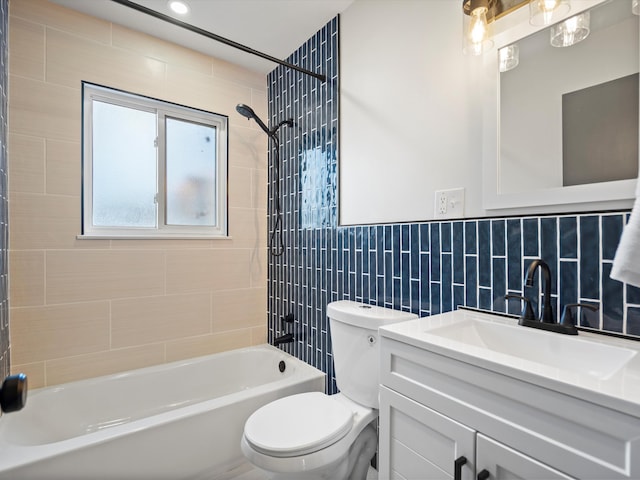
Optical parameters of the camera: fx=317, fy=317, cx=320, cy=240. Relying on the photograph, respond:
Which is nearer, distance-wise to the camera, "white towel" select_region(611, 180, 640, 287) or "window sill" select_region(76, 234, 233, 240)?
"white towel" select_region(611, 180, 640, 287)

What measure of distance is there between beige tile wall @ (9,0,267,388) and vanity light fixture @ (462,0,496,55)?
66.0 inches

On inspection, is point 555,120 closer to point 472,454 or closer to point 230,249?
point 472,454

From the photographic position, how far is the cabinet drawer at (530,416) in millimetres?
567

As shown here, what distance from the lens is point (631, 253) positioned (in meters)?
0.73

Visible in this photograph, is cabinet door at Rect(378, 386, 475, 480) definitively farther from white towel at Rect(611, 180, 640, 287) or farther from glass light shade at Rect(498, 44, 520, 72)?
glass light shade at Rect(498, 44, 520, 72)

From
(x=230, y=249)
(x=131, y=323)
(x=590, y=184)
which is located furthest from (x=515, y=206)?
(x=131, y=323)

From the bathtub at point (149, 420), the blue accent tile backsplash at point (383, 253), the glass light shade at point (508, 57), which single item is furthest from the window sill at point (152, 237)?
the glass light shade at point (508, 57)

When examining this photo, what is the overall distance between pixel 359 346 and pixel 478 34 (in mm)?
1342

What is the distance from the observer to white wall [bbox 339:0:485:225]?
4.21 ft

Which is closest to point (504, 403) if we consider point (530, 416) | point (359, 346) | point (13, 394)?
point (530, 416)

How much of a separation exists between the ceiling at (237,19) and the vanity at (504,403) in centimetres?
185

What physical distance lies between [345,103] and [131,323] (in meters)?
1.90

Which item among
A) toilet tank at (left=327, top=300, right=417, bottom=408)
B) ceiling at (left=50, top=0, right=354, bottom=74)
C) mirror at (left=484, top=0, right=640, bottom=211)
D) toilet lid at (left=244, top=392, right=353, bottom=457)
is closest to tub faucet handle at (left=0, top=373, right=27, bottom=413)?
toilet lid at (left=244, top=392, right=353, bottom=457)

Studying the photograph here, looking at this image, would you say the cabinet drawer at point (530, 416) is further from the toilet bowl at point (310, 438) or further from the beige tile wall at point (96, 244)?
the beige tile wall at point (96, 244)
